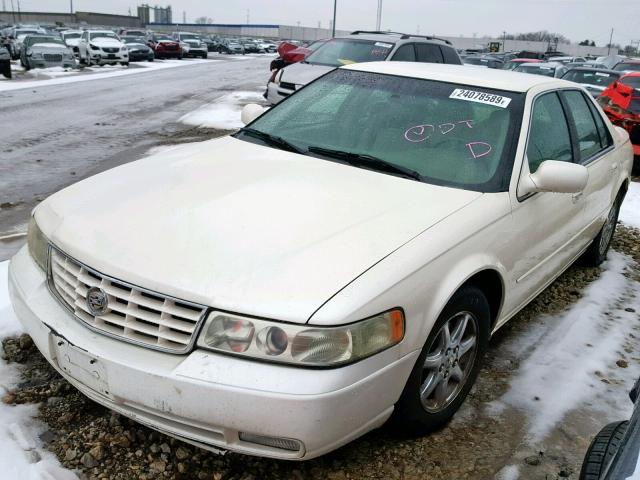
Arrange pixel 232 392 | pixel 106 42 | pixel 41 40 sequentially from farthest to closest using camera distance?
1. pixel 106 42
2. pixel 41 40
3. pixel 232 392

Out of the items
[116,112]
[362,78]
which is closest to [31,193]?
[362,78]

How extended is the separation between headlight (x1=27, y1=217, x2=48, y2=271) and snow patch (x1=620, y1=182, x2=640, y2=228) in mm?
5833

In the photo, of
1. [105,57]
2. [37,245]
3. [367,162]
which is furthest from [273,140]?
[105,57]

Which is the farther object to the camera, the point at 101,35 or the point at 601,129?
the point at 101,35

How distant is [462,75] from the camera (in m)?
3.68

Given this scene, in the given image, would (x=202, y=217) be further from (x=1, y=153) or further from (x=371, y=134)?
(x=1, y=153)

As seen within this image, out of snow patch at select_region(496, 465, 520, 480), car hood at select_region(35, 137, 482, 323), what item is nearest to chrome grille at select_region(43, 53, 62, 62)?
car hood at select_region(35, 137, 482, 323)

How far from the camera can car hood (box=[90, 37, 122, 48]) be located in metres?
25.4

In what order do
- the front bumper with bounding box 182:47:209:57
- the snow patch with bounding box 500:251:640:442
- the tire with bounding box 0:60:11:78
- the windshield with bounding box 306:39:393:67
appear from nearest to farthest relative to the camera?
the snow patch with bounding box 500:251:640:442
the windshield with bounding box 306:39:393:67
the tire with bounding box 0:60:11:78
the front bumper with bounding box 182:47:209:57

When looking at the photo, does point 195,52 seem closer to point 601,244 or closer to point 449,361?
point 601,244

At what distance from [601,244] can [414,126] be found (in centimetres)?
244

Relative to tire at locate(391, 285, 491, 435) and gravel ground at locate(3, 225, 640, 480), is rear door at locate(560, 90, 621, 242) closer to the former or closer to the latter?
tire at locate(391, 285, 491, 435)

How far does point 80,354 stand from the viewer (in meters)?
2.29

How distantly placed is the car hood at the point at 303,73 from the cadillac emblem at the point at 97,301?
851 cm
